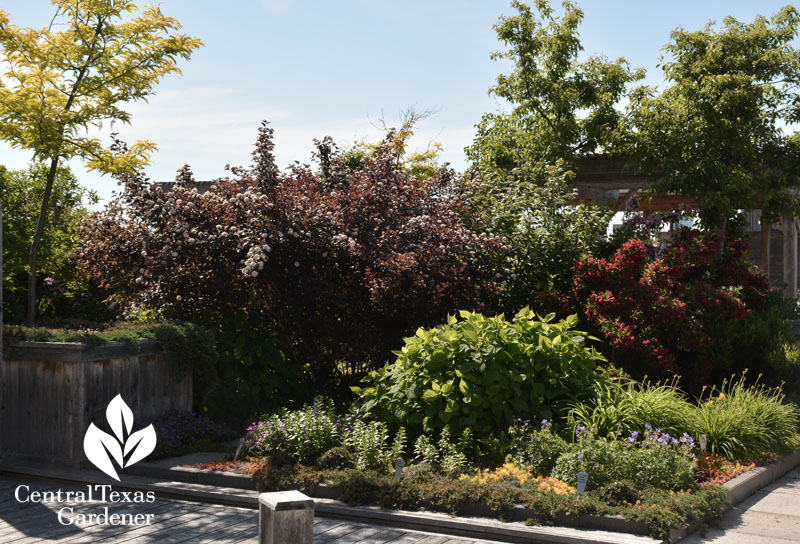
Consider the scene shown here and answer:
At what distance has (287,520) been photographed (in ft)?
11.4

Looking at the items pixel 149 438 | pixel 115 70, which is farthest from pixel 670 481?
pixel 115 70

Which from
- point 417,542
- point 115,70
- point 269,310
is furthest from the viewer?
point 115,70

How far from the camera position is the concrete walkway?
5672 millimetres

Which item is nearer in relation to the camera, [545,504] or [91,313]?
[545,504]

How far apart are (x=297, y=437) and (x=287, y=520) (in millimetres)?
3965

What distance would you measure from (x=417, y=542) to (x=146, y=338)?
156 inches

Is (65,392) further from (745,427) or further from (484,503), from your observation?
(745,427)

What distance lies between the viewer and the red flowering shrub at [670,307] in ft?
32.1

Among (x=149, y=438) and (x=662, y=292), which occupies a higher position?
(x=662, y=292)

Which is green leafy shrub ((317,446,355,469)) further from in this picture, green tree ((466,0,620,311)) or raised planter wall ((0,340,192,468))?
green tree ((466,0,620,311))

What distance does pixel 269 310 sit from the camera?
953cm

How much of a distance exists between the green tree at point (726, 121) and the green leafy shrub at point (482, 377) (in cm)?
553

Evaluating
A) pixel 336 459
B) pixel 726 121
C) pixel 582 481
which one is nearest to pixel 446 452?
pixel 336 459

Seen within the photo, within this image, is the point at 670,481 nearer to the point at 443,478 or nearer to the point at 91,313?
the point at 443,478
